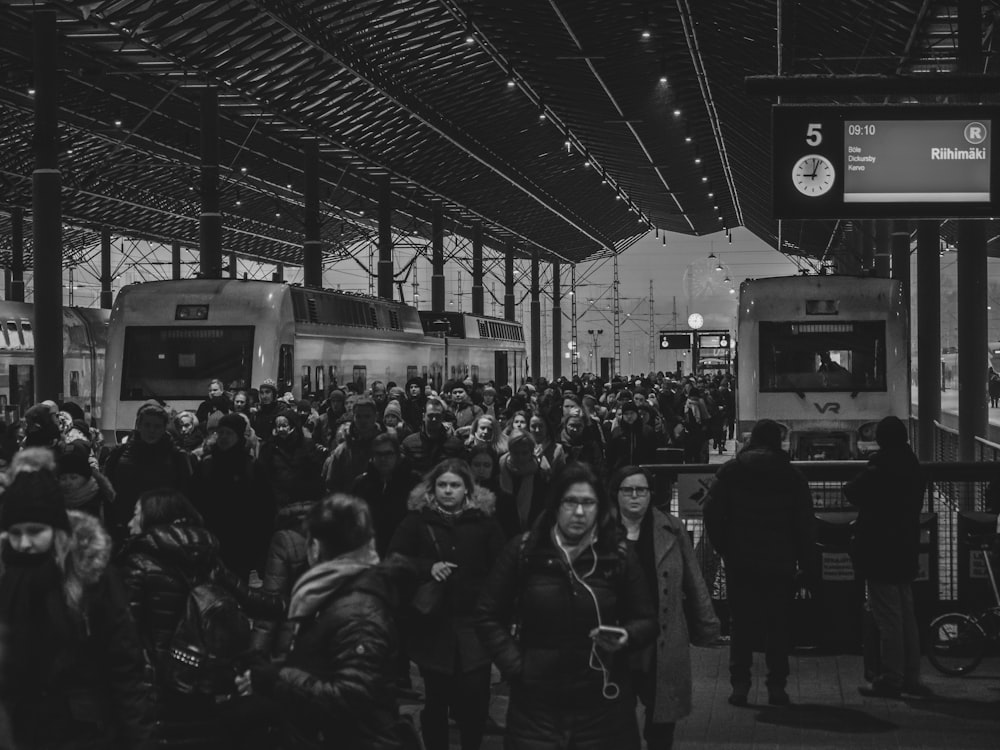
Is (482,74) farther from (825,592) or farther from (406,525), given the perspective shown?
(406,525)

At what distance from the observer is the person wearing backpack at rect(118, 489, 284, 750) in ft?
17.3

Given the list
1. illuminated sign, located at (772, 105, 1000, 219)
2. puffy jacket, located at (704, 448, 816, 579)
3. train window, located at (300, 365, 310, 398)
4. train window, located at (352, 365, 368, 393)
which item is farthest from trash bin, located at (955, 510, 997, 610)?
train window, located at (352, 365, 368, 393)

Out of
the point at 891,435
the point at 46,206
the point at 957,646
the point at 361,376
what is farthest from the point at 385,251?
the point at 891,435

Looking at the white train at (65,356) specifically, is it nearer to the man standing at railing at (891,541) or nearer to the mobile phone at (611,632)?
the man standing at railing at (891,541)

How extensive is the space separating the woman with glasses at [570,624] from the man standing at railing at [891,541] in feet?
12.1

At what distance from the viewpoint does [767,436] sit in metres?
8.38

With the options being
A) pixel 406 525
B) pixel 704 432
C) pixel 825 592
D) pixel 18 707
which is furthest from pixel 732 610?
pixel 704 432

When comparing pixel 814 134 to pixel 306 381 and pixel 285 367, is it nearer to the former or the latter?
pixel 285 367

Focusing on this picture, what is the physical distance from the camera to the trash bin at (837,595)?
9.82m

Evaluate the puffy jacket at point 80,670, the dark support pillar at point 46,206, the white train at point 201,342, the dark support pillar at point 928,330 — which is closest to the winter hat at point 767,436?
the puffy jacket at point 80,670

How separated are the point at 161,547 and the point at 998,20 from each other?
15.6 meters

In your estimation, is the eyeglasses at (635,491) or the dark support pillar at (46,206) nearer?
the eyeglasses at (635,491)

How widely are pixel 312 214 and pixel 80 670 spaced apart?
111ft

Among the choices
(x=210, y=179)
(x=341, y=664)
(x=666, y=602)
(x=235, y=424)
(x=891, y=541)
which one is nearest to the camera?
(x=341, y=664)
